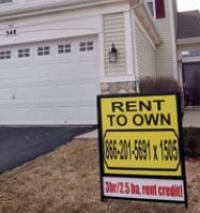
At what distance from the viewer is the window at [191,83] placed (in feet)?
50.5

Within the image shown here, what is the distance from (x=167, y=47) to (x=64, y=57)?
734cm

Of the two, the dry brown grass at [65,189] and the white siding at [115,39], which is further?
the white siding at [115,39]

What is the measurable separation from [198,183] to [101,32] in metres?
5.10

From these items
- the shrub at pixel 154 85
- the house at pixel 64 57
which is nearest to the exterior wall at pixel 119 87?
the house at pixel 64 57

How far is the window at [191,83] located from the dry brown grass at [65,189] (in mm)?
11059

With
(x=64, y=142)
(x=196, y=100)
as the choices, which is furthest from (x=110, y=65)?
(x=196, y=100)

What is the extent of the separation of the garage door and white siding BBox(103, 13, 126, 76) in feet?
1.38

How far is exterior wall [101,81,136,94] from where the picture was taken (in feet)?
25.8

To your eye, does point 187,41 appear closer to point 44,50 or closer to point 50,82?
point 44,50

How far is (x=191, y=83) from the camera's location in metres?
15.5

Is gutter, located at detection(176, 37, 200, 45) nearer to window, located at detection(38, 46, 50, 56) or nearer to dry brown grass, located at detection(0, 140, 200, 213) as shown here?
window, located at detection(38, 46, 50, 56)

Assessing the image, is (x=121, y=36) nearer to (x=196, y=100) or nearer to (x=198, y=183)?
(x=198, y=183)

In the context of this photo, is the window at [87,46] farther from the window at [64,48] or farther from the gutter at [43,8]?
the gutter at [43,8]

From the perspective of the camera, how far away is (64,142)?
20.9ft
